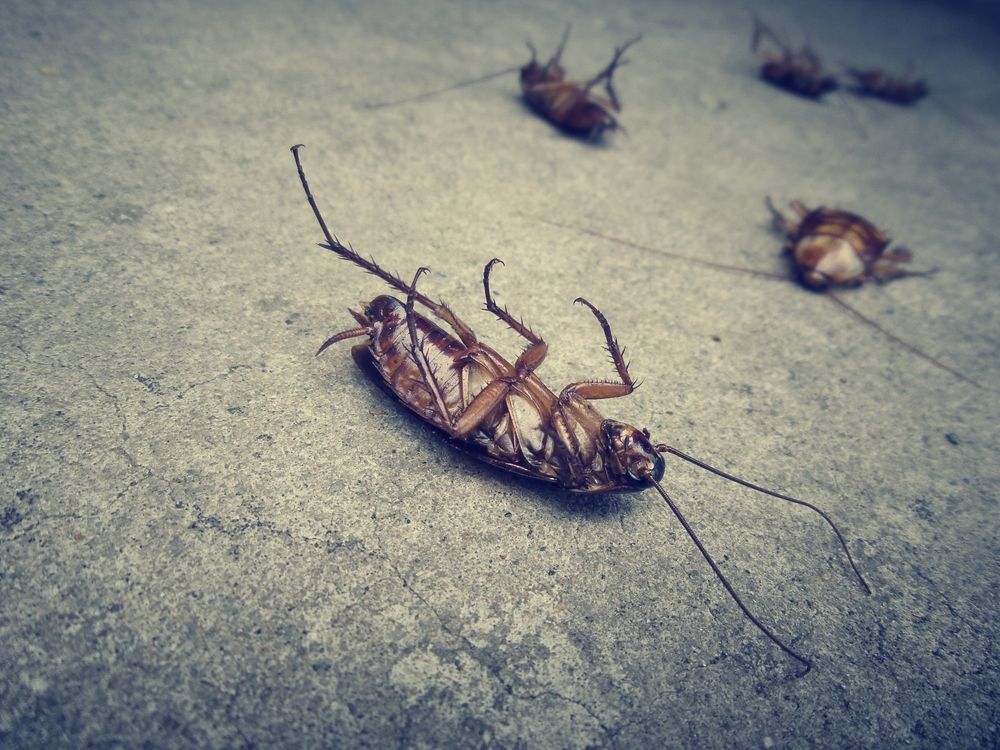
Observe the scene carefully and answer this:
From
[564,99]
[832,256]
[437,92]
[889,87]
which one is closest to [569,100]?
[564,99]

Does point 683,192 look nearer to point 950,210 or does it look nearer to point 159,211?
point 950,210

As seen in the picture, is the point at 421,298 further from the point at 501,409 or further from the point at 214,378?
the point at 214,378

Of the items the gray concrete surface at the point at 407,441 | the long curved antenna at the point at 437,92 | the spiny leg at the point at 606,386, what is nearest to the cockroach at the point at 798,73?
the gray concrete surface at the point at 407,441

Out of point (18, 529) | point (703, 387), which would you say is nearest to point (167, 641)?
point (18, 529)

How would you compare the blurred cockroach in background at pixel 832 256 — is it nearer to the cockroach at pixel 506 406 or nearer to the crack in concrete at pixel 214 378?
the cockroach at pixel 506 406

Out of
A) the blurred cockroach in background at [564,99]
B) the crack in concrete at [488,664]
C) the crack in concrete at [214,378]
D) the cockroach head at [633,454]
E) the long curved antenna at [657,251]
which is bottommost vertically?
the crack in concrete at [488,664]

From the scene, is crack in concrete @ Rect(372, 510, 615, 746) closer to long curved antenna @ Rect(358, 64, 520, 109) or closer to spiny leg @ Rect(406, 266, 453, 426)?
spiny leg @ Rect(406, 266, 453, 426)

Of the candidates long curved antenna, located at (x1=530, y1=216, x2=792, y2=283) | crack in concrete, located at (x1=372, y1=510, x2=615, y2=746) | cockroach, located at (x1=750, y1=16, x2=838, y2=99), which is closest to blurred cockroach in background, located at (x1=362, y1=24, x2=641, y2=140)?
long curved antenna, located at (x1=530, y1=216, x2=792, y2=283)
